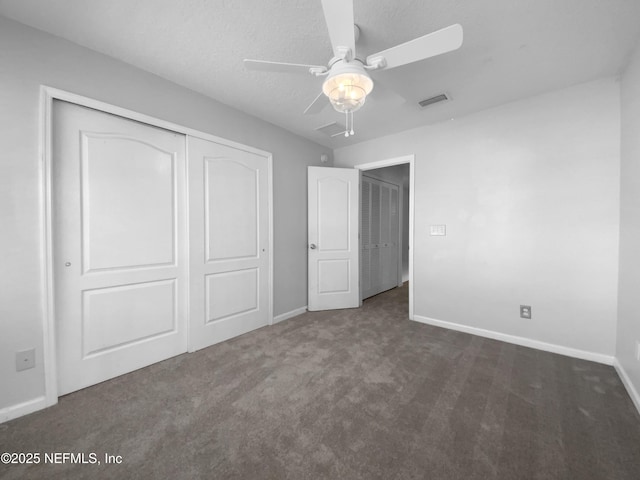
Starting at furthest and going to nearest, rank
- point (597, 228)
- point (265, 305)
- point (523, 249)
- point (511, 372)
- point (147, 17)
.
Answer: point (265, 305) < point (523, 249) < point (597, 228) < point (511, 372) < point (147, 17)

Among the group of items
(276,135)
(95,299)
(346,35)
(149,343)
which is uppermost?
(276,135)

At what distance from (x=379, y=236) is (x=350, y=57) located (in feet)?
11.4

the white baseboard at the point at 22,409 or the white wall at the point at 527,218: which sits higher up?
the white wall at the point at 527,218

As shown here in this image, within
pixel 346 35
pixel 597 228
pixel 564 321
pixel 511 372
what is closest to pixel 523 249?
pixel 597 228

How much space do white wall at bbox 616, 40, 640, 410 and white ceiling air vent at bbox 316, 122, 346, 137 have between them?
93.5 inches

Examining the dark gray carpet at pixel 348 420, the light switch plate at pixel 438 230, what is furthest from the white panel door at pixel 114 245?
the light switch plate at pixel 438 230

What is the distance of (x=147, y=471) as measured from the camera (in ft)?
3.85

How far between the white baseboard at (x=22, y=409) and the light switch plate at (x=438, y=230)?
3.65 m

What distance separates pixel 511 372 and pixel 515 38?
8.02 ft

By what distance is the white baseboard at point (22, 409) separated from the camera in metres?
1.48

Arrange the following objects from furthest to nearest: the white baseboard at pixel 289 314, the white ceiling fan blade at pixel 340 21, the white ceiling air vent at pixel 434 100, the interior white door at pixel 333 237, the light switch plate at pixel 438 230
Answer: the interior white door at pixel 333 237, the white baseboard at pixel 289 314, the light switch plate at pixel 438 230, the white ceiling air vent at pixel 434 100, the white ceiling fan blade at pixel 340 21

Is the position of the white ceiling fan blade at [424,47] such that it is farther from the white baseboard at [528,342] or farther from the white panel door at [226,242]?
the white baseboard at [528,342]

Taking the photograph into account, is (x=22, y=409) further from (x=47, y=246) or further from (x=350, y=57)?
(x=350, y=57)

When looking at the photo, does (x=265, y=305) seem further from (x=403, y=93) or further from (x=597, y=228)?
(x=597, y=228)
